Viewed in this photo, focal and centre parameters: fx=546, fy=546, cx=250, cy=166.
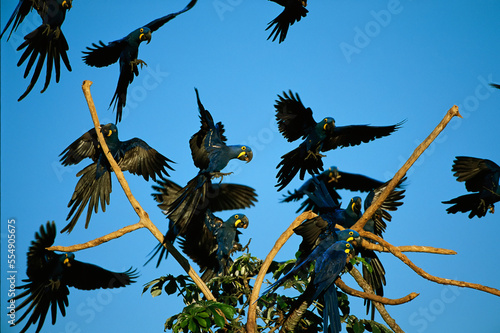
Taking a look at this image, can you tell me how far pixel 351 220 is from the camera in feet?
22.2

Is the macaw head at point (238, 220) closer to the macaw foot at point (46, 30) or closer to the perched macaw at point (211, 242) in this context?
the perched macaw at point (211, 242)

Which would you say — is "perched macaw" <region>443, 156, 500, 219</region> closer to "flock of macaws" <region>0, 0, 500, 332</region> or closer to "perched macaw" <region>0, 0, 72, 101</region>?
"flock of macaws" <region>0, 0, 500, 332</region>

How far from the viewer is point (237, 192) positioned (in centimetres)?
764

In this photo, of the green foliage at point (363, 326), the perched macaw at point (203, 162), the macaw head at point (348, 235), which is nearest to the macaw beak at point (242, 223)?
the perched macaw at point (203, 162)

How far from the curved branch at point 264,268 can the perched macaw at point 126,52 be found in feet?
8.86

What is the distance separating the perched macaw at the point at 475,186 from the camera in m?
7.25

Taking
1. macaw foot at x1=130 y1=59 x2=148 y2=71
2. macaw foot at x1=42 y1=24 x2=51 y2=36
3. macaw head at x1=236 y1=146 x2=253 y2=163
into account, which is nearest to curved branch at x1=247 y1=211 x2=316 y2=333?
macaw head at x1=236 y1=146 x2=253 y2=163

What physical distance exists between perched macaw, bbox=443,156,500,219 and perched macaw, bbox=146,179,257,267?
9.06 ft

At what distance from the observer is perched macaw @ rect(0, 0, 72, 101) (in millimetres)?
5945

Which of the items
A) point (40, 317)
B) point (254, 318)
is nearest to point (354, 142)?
point (254, 318)

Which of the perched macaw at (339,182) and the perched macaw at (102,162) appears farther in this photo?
the perched macaw at (339,182)

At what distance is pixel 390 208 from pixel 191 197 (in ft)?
9.51

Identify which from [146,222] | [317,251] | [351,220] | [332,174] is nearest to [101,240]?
[146,222]

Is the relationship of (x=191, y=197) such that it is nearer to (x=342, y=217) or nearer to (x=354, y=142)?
(x=342, y=217)
